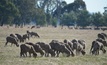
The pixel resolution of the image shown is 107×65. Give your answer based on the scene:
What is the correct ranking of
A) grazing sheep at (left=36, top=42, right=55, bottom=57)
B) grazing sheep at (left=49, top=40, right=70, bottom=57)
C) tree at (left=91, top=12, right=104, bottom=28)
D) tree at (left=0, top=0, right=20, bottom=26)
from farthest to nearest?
1. tree at (left=91, top=12, right=104, bottom=28)
2. tree at (left=0, top=0, right=20, bottom=26)
3. grazing sheep at (left=49, top=40, right=70, bottom=57)
4. grazing sheep at (left=36, top=42, right=55, bottom=57)

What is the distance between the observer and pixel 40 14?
347 ft

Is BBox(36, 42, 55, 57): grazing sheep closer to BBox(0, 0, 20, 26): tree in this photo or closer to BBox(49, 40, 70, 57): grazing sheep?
BBox(49, 40, 70, 57): grazing sheep

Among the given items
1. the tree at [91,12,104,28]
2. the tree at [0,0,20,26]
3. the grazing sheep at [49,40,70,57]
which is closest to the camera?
the grazing sheep at [49,40,70,57]

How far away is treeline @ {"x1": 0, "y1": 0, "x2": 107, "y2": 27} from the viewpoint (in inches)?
3366

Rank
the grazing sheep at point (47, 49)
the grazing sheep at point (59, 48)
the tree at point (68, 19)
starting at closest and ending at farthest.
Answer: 1. the grazing sheep at point (47, 49)
2. the grazing sheep at point (59, 48)
3. the tree at point (68, 19)

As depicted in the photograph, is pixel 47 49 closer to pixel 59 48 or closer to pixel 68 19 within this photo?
pixel 59 48

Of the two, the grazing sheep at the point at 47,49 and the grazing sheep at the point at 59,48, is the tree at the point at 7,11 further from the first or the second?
the grazing sheep at the point at 47,49

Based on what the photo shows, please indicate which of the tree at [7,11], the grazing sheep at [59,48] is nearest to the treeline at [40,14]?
the tree at [7,11]

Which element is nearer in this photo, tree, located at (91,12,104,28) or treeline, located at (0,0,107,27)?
treeline, located at (0,0,107,27)

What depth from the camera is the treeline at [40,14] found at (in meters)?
85.5

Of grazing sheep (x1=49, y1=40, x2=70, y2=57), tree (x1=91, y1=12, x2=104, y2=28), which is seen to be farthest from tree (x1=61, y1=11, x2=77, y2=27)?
grazing sheep (x1=49, y1=40, x2=70, y2=57)

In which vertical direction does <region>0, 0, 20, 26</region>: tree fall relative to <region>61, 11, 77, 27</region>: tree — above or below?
above

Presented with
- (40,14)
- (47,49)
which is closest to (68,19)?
(40,14)

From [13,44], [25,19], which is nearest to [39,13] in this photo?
[25,19]
